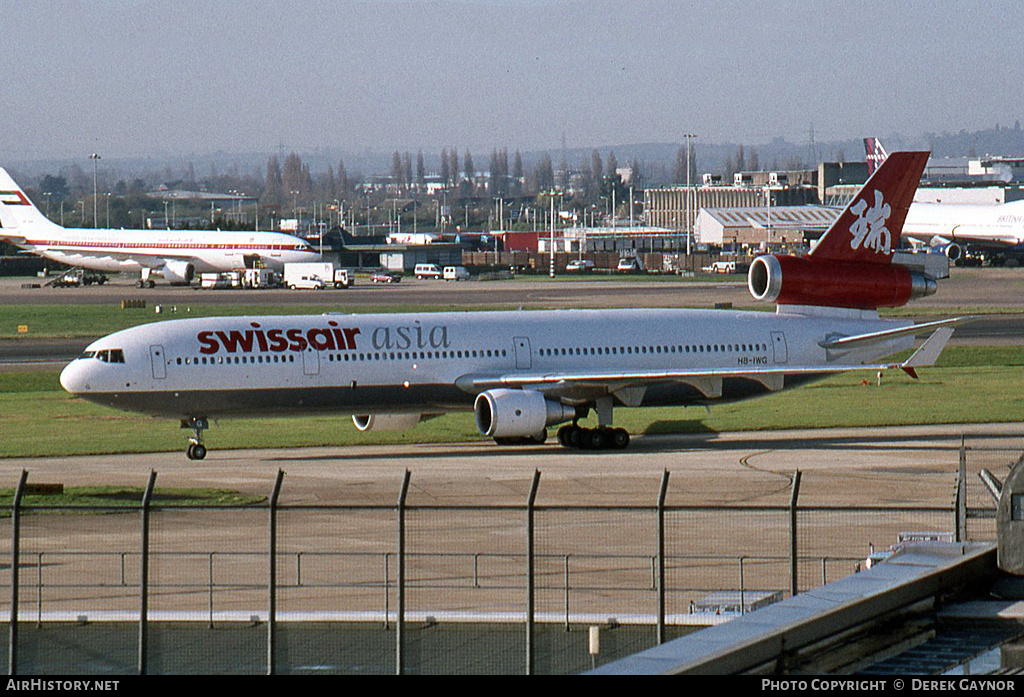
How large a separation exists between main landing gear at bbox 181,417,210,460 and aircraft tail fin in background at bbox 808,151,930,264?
20.8m

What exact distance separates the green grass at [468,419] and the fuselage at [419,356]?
2.97 m

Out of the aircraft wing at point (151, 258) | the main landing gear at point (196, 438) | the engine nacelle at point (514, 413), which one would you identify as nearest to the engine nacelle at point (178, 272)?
the aircraft wing at point (151, 258)

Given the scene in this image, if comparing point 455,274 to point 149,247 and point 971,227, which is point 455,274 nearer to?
point 149,247

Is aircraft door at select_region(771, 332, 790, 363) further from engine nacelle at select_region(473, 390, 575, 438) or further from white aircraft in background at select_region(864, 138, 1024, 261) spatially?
white aircraft in background at select_region(864, 138, 1024, 261)

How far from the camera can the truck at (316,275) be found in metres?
142

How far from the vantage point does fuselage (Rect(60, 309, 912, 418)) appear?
43781mm

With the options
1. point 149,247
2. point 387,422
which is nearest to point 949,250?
point 149,247

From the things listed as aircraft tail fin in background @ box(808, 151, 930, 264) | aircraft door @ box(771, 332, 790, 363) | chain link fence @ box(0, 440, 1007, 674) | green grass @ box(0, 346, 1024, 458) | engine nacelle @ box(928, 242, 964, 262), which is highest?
aircraft tail fin in background @ box(808, 151, 930, 264)

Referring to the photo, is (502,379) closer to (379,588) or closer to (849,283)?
(849,283)

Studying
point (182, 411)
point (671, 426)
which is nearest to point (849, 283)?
point (671, 426)

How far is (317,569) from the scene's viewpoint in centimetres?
2744

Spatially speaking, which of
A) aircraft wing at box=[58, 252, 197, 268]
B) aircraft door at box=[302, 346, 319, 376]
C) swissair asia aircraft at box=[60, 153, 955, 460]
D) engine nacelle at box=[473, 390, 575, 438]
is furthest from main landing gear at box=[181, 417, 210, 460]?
aircraft wing at box=[58, 252, 197, 268]

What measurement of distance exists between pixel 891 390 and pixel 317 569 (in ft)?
127

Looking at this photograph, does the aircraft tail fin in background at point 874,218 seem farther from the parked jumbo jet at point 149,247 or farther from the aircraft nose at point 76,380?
the parked jumbo jet at point 149,247
